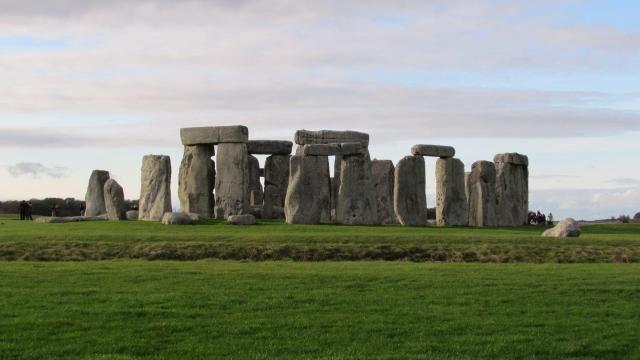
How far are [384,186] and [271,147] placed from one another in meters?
5.45

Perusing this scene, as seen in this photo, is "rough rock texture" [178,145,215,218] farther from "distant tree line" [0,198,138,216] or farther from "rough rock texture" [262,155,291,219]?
"distant tree line" [0,198,138,216]

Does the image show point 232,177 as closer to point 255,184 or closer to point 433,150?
point 433,150

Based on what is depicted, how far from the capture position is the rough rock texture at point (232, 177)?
3528 cm

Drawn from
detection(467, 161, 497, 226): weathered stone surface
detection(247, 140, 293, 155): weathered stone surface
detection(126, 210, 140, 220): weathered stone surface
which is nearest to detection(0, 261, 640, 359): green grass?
detection(467, 161, 497, 226): weathered stone surface

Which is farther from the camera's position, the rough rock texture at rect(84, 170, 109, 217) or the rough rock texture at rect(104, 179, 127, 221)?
the rough rock texture at rect(84, 170, 109, 217)

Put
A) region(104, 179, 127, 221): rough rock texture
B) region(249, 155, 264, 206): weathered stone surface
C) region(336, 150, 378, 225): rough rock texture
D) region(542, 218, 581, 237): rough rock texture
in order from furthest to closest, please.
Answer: region(249, 155, 264, 206): weathered stone surface
region(104, 179, 127, 221): rough rock texture
region(336, 150, 378, 225): rough rock texture
region(542, 218, 581, 237): rough rock texture

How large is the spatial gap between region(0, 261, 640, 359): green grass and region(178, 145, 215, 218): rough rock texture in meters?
16.0

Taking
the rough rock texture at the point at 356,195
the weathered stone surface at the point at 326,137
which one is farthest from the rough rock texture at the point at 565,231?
the weathered stone surface at the point at 326,137

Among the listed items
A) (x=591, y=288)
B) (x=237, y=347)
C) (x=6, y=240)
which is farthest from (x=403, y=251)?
(x=237, y=347)

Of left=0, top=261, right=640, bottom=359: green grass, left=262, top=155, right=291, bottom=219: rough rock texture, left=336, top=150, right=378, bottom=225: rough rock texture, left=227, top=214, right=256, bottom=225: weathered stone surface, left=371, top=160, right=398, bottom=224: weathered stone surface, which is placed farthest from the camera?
left=262, top=155, right=291, bottom=219: rough rock texture

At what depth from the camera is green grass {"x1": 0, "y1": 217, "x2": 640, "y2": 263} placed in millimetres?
24656

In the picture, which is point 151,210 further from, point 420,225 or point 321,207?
point 420,225

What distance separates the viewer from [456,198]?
3672 cm

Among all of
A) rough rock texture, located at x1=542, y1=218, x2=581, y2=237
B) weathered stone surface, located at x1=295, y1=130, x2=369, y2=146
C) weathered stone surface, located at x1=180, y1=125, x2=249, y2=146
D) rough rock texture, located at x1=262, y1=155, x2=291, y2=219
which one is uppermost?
weathered stone surface, located at x1=295, y1=130, x2=369, y2=146
